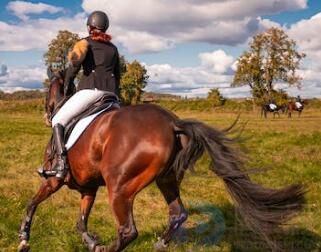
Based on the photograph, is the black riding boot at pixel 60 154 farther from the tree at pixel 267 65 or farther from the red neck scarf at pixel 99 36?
the tree at pixel 267 65

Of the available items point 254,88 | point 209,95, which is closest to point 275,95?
point 254,88

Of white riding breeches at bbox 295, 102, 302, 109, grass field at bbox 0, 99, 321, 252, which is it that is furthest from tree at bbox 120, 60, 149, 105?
grass field at bbox 0, 99, 321, 252

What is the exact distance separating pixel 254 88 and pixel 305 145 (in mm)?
57559

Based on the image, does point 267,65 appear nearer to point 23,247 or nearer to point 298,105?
point 298,105

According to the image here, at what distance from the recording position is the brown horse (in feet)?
19.3

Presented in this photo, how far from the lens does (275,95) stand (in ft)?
242

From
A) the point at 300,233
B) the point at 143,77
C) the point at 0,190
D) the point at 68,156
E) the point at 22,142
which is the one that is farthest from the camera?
the point at 143,77

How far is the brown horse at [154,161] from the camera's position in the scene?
5891mm

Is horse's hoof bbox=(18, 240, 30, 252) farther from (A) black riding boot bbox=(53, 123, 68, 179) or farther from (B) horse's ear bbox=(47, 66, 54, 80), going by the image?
(B) horse's ear bbox=(47, 66, 54, 80)

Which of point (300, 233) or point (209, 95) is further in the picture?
point (209, 95)

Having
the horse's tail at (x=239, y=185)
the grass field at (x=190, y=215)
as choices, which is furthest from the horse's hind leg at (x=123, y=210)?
the grass field at (x=190, y=215)

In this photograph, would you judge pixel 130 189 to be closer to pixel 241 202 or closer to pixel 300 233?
pixel 241 202

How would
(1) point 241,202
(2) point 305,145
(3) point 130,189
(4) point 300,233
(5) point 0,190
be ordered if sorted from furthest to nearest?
(2) point 305,145 < (5) point 0,190 < (4) point 300,233 < (1) point 241,202 < (3) point 130,189

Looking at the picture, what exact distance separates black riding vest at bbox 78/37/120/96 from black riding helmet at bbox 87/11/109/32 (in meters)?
0.21
